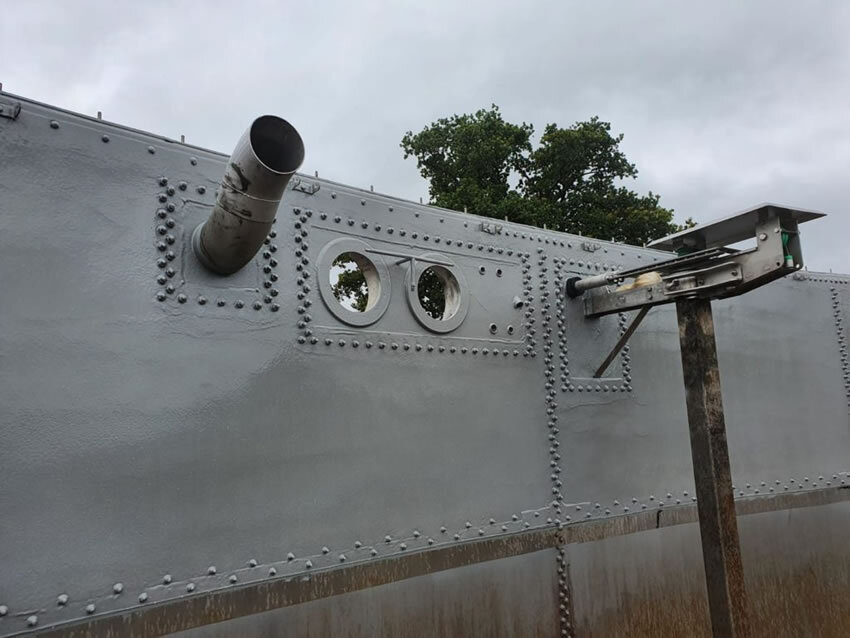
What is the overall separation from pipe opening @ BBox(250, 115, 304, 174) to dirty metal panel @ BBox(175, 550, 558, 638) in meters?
2.03

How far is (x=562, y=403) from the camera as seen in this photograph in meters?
4.45

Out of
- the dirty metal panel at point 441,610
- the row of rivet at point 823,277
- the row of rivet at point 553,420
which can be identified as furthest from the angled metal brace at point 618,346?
the row of rivet at point 823,277

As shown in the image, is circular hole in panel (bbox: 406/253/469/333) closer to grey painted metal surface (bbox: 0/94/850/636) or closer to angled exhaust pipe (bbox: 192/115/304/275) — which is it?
grey painted metal surface (bbox: 0/94/850/636)

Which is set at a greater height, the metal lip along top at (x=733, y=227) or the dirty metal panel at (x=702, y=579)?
the metal lip along top at (x=733, y=227)

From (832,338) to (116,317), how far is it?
6.41 m

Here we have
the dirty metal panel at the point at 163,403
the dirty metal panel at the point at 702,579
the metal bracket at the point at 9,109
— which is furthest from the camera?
the dirty metal panel at the point at 702,579

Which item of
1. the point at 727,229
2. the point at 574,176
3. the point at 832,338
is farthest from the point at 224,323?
the point at 574,176

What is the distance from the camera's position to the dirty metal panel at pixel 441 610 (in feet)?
9.98

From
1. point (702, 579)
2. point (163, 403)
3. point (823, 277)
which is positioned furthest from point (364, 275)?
point (823, 277)

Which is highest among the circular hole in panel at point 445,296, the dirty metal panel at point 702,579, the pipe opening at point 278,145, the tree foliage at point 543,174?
the tree foliage at point 543,174

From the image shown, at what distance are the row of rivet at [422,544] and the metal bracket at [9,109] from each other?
1.92m

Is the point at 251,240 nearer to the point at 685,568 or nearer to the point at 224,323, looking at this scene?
the point at 224,323

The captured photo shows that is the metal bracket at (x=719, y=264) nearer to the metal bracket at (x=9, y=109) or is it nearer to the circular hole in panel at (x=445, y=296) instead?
the circular hole in panel at (x=445, y=296)

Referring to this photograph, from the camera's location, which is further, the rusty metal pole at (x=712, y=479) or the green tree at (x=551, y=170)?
the green tree at (x=551, y=170)
